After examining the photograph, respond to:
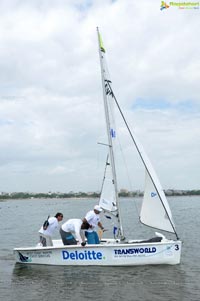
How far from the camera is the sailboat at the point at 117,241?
582 inches

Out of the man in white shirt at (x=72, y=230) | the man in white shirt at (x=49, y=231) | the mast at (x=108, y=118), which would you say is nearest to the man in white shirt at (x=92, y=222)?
the man in white shirt at (x=72, y=230)

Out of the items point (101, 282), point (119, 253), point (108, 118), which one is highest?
point (108, 118)

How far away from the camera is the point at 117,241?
15.5 metres

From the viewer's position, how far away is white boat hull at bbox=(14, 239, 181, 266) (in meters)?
14.7

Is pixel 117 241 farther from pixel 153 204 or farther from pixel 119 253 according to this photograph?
pixel 153 204

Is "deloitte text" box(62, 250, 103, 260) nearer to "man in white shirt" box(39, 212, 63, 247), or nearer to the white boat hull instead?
the white boat hull

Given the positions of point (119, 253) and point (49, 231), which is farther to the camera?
point (49, 231)

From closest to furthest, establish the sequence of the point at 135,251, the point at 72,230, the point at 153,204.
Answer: the point at 135,251, the point at 72,230, the point at 153,204

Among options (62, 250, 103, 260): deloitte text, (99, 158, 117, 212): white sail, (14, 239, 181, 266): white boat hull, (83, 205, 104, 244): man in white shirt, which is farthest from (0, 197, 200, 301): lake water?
(99, 158, 117, 212): white sail

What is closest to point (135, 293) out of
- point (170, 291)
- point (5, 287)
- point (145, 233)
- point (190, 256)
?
point (170, 291)

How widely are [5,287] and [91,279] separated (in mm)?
2798

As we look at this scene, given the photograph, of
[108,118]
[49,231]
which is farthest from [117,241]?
[108,118]

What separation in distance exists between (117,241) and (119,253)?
69cm

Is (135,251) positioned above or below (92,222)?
below
